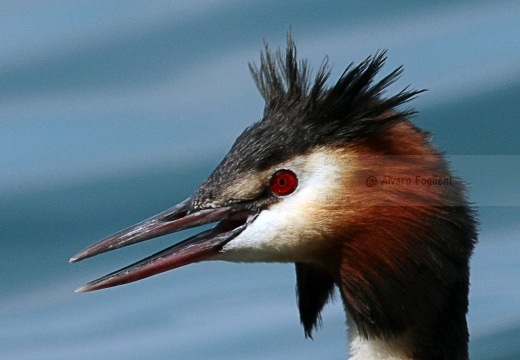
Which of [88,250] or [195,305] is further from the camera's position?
[195,305]

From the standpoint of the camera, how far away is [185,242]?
704 cm

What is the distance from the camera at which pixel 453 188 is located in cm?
681

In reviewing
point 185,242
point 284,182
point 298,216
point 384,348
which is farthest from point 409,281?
point 185,242

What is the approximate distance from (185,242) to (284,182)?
515 mm

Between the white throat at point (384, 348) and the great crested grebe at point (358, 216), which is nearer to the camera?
the great crested grebe at point (358, 216)

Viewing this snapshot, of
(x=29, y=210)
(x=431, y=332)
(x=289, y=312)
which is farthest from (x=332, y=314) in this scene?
(x=431, y=332)

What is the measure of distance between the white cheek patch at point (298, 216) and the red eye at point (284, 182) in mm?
17

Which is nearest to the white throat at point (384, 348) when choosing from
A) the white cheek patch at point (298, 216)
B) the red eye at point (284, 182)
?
the white cheek patch at point (298, 216)

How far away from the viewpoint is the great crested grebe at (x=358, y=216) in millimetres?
6809

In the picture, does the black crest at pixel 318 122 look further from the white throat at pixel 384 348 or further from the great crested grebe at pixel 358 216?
the white throat at pixel 384 348

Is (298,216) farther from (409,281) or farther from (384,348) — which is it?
(384,348)

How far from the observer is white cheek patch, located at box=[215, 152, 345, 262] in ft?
22.4

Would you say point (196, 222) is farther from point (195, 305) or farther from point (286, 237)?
point (195, 305)

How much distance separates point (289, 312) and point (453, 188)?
118 inches
